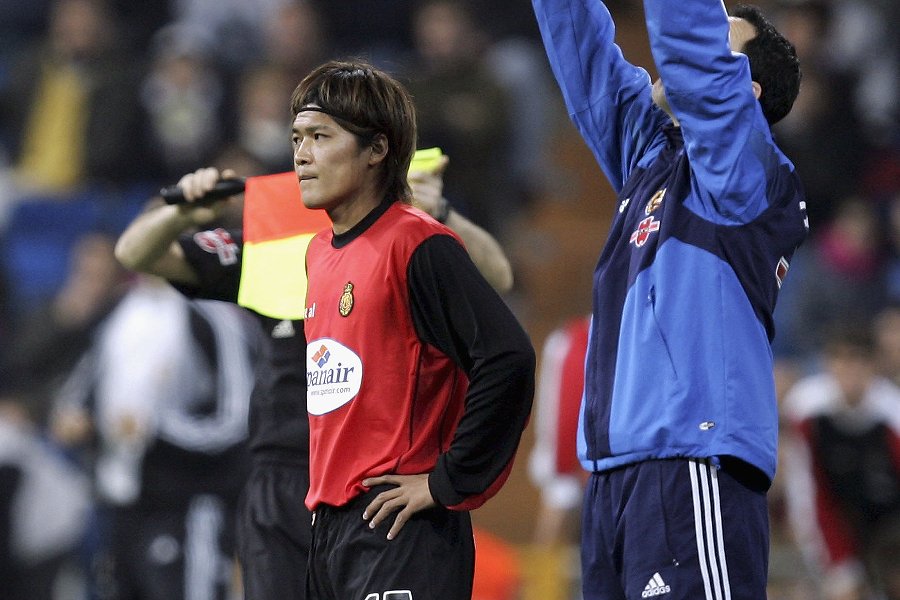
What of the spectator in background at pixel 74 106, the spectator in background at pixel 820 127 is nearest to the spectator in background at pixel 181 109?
the spectator in background at pixel 74 106

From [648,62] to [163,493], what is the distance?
6.27 meters

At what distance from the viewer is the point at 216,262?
5.09 metres

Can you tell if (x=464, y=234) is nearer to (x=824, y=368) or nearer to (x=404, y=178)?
(x=404, y=178)

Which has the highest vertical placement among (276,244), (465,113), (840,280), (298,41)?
(298,41)

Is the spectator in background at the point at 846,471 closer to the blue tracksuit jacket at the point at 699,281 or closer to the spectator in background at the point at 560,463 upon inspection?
the spectator in background at the point at 560,463

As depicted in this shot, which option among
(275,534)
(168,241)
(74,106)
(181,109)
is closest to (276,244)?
(168,241)

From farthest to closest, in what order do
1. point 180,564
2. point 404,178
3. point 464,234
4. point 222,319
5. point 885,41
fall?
1. point 885,41
2. point 222,319
3. point 180,564
4. point 464,234
5. point 404,178

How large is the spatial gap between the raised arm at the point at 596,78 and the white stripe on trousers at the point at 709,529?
3.08 feet

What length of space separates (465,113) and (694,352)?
296 inches

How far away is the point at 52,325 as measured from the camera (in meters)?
10.0

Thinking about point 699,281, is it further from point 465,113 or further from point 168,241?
point 465,113

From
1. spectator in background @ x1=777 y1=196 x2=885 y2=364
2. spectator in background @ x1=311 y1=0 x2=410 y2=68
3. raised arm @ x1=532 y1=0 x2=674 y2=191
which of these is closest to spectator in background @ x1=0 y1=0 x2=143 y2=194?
spectator in background @ x1=311 y1=0 x2=410 y2=68

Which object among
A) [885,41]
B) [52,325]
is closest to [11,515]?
[52,325]

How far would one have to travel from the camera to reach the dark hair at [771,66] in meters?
3.88
